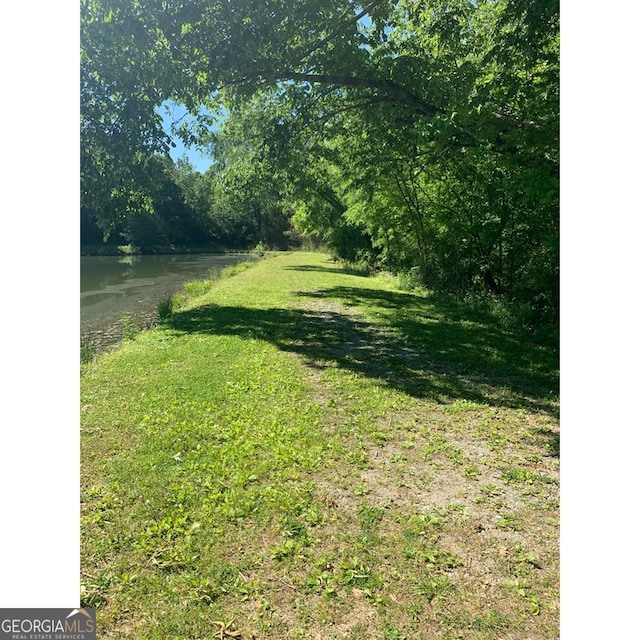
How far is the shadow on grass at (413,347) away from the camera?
678 cm

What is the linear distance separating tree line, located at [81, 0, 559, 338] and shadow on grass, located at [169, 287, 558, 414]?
2.95m

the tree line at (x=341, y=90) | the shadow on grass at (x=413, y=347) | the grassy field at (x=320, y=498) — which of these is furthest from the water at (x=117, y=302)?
the grassy field at (x=320, y=498)

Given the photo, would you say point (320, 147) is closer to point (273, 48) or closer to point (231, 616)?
point (273, 48)

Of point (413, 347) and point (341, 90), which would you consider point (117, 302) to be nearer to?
point (341, 90)

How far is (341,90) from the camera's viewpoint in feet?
38.3

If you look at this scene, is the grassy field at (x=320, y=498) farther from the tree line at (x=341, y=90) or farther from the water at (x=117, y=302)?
the water at (x=117, y=302)

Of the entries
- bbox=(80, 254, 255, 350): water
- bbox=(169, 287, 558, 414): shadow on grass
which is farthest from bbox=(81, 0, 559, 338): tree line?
bbox=(80, 254, 255, 350): water

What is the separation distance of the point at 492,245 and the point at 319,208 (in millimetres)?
20614

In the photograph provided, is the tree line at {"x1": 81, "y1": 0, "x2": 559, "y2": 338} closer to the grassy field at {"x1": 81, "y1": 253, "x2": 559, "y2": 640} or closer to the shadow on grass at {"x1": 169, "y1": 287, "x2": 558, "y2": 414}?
the shadow on grass at {"x1": 169, "y1": 287, "x2": 558, "y2": 414}

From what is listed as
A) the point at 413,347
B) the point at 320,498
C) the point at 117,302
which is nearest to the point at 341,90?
the point at 413,347

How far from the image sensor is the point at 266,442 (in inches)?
191

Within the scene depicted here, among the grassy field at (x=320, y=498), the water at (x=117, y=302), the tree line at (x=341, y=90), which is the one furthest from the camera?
the water at (x=117, y=302)

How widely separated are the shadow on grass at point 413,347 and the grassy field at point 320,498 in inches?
3.1
